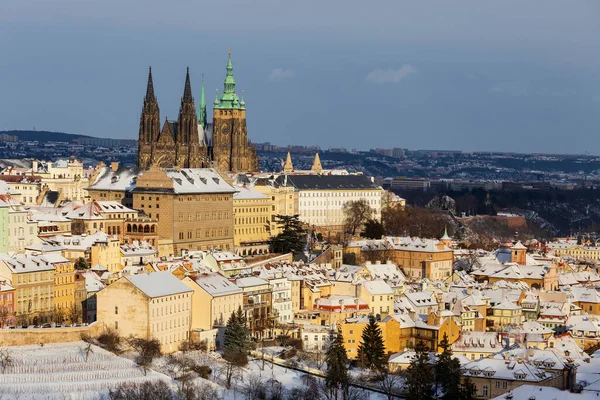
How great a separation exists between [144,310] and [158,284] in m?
2.81

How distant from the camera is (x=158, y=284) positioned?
74438 millimetres

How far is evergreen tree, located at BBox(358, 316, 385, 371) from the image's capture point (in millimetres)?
74562

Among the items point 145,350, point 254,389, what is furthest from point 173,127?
point 254,389

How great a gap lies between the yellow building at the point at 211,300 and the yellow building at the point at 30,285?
22.6ft

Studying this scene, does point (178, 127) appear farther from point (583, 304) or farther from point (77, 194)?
point (583, 304)

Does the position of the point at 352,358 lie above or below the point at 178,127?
below

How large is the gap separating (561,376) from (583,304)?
93.9 ft

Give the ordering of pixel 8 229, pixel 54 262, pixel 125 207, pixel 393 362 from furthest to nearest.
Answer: pixel 125 207 → pixel 8 229 → pixel 54 262 → pixel 393 362

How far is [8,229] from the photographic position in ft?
288

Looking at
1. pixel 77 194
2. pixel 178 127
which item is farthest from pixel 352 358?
pixel 178 127

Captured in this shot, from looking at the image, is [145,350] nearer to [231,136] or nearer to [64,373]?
[64,373]

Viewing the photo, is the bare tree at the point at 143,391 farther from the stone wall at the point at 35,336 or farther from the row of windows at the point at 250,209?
the row of windows at the point at 250,209

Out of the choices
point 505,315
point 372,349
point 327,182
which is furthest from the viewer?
point 327,182

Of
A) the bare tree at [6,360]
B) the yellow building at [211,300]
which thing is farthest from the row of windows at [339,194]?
the bare tree at [6,360]
